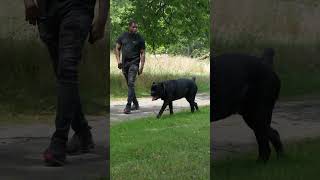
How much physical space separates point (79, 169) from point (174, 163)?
4.79 feet

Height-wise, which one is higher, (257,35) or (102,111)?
(257,35)

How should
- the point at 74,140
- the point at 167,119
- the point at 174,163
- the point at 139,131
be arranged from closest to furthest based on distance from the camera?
the point at 74,140
the point at 174,163
the point at 139,131
the point at 167,119

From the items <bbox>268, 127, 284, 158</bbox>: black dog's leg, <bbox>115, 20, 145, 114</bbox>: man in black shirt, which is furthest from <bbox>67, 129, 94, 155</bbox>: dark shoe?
<bbox>115, 20, 145, 114</bbox>: man in black shirt

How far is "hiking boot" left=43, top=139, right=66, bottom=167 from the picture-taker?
3.19 metres

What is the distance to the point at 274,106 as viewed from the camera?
3.44m

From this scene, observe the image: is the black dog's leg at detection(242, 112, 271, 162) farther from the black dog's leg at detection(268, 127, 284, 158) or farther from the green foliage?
the green foliage

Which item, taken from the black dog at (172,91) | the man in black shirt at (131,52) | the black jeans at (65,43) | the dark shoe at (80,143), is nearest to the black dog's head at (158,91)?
the black dog at (172,91)

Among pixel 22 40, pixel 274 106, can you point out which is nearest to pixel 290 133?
pixel 274 106

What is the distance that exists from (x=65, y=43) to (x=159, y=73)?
37.6 ft

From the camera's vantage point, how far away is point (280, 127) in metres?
3.47

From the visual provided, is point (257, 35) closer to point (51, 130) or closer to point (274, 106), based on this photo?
point (274, 106)

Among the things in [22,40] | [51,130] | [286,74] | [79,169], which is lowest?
[79,169]

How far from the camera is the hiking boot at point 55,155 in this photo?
3193 millimetres

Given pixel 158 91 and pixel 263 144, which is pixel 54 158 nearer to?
pixel 263 144
